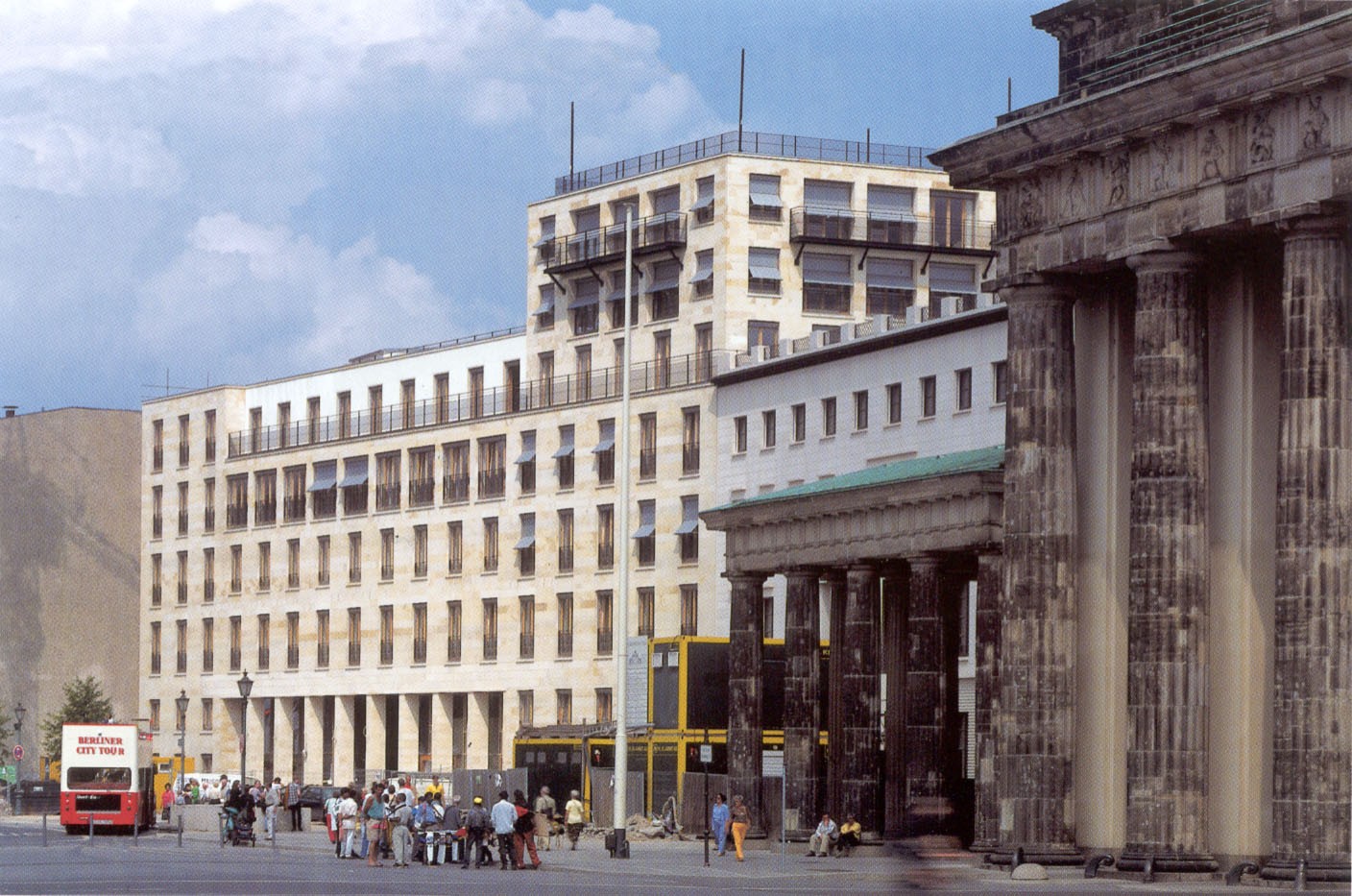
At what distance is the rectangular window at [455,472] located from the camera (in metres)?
115

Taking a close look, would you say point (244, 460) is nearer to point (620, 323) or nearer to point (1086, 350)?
point (620, 323)

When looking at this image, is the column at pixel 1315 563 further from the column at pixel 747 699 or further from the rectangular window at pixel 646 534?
the rectangular window at pixel 646 534

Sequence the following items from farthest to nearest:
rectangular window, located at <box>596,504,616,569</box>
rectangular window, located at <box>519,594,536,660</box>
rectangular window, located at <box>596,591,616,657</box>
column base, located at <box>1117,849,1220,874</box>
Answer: rectangular window, located at <box>519,594,536,660</box>, rectangular window, located at <box>596,504,616,569</box>, rectangular window, located at <box>596,591,616,657</box>, column base, located at <box>1117,849,1220,874</box>

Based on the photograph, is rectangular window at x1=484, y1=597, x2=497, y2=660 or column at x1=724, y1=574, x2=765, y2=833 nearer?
column at x1=724, y1=574, x2=765, y2=833

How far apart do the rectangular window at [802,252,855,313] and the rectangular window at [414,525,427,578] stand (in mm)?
22901

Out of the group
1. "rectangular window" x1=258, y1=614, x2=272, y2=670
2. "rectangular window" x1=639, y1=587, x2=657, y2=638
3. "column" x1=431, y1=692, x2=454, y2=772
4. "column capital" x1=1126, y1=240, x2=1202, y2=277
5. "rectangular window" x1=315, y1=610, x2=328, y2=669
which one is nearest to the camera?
"column capital" x1=1126, y1=240, x2=1202, y2=277

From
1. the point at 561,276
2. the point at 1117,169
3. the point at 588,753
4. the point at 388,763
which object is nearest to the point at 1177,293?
the point at 1117,169

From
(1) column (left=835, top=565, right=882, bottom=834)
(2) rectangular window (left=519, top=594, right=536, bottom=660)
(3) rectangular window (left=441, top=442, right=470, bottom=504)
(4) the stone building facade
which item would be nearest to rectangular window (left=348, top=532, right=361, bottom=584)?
(3) rectangular window (left=441, top=442, right=470, bottom=504)

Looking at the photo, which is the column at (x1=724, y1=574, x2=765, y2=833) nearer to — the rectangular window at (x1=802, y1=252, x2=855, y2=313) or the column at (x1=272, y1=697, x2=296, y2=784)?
the rectangular window at (x1=802, y1=252, x2=855, y2=313)

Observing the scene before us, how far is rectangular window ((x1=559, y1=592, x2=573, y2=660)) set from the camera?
4272 inches

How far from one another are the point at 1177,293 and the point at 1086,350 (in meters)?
4.55

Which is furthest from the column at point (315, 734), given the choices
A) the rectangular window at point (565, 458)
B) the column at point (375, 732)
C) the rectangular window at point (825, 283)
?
the rectangular window at point (825, 283)

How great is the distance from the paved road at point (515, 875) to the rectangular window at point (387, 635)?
45941 millimetres

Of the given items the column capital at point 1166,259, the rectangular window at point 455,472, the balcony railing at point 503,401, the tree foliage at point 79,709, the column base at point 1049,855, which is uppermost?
the balcony railing at point 503,401
